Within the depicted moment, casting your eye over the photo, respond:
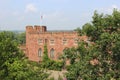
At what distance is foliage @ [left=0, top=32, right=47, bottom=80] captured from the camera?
1020 inches

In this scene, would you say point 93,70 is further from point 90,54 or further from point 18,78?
point 18,78

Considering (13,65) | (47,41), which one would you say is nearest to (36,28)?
(47,41)

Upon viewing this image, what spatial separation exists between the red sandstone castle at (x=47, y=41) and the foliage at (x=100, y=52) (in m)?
38.3

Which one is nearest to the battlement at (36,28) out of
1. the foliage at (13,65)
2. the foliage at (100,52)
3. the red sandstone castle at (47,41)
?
the red sandstone castle at (47,41)

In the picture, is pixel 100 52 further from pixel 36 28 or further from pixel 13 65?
pixel 36 28

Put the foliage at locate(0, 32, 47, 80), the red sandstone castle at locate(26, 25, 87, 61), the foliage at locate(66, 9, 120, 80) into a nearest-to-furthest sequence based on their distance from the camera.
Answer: the foliage at locate(66, 9, 120, 80)
the foliage at locate(0, 32, 47, 80)
the red sandstone castle at locate(26, 25, 87, 61)

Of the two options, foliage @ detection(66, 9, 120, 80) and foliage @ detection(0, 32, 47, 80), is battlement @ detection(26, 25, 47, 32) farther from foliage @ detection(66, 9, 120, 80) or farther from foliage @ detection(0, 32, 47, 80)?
foliage @ detection(66, 9, 120, 80)

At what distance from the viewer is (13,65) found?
26094 millimetres

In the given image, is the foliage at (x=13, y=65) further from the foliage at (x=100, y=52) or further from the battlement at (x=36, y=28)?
the battlement at (x=36, y=28)

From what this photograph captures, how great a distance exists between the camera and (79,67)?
2431 centimetres

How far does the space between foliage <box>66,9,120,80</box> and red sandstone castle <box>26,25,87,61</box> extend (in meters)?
38.3

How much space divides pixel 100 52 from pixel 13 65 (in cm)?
633

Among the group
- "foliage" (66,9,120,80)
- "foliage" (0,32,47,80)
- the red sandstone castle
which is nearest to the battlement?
the red sandstone castle

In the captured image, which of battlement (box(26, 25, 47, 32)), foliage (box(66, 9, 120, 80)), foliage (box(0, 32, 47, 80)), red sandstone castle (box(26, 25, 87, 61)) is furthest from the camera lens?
battlement (box(26, 25, 47, 32))
